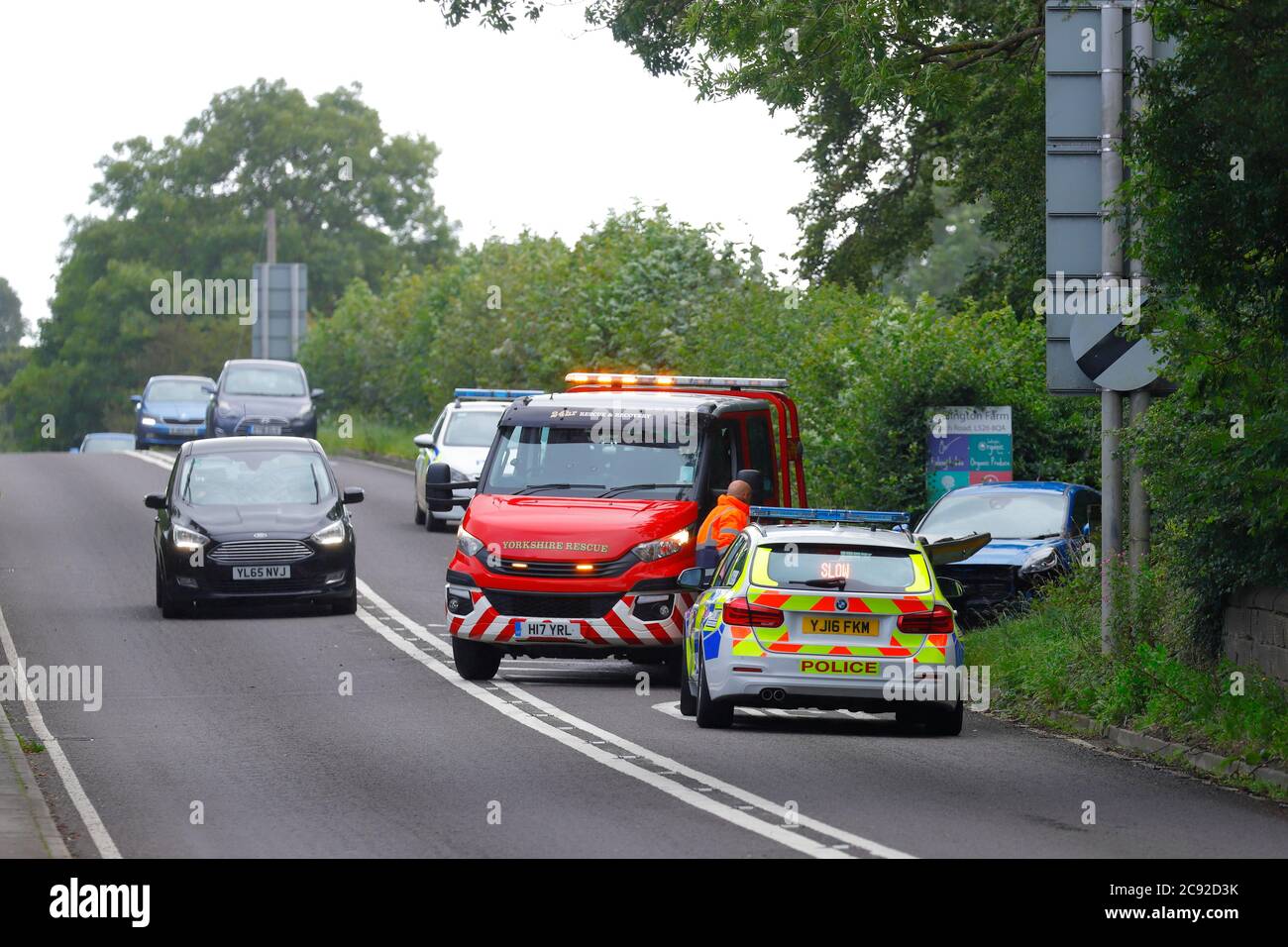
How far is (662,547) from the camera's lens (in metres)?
18.5

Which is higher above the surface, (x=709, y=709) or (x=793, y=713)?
(x=709, y=709)

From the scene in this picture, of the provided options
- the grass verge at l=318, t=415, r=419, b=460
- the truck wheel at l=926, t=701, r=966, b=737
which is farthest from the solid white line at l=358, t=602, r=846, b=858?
the grass verge at l=318, t=415, r=419, b=460

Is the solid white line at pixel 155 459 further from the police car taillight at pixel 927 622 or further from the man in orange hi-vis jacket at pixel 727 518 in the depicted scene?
the police car taillight at pixel 927 622

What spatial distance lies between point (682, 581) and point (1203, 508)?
4.00 m

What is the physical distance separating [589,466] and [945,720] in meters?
4.72

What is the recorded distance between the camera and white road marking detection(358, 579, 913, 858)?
11.1 meters

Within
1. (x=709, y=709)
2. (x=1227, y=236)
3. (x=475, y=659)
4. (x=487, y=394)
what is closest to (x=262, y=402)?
(x=487, y=394)

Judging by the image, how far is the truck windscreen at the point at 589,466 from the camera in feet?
63.1

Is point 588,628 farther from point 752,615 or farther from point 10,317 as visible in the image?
point 10,317

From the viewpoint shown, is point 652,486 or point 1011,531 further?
point 1011,531

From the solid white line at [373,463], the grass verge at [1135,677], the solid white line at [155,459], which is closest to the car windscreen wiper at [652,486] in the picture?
the grass verge at [1135,677]
